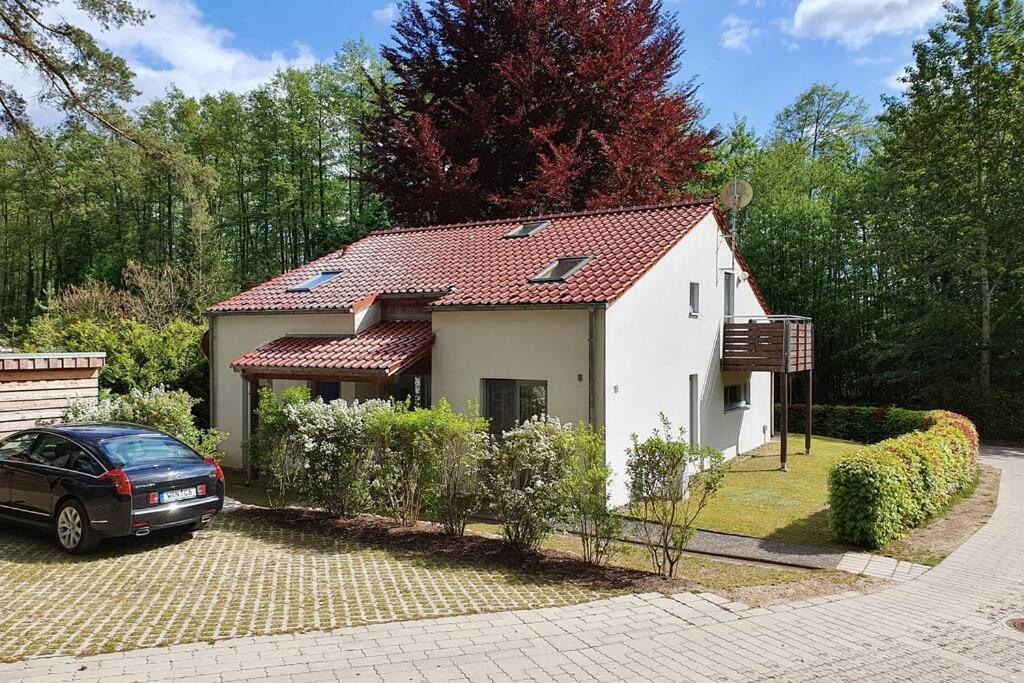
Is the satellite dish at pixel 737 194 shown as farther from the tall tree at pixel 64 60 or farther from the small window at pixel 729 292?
the tall tree at pixel 64 60

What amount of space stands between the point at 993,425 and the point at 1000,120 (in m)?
10.6

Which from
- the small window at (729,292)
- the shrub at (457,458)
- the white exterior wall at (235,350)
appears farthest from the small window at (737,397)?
the white exterior wall at (235,350)

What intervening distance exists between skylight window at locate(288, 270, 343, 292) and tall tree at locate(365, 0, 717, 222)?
6.79 meters

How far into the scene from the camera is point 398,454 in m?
9.64

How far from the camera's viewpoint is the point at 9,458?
9.34 m

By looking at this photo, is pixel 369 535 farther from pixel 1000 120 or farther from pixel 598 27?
pixel 1000 120

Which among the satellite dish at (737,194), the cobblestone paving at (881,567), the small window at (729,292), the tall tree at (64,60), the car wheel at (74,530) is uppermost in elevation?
the tall tree at (64,60)

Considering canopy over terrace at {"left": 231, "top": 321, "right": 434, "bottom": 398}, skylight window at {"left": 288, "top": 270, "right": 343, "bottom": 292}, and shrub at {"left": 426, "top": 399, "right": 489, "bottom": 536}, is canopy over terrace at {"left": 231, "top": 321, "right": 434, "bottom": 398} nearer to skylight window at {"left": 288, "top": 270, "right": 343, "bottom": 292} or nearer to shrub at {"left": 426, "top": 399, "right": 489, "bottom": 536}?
skylight window at {"left": 288, "top": 270, "right": 343, "bottom": 292}

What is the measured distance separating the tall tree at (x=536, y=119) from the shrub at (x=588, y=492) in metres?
15.2

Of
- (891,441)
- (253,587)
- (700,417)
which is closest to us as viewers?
(253,587)

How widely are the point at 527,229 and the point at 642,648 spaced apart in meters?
12.9

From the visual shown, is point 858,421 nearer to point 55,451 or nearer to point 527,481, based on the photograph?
point 527,481

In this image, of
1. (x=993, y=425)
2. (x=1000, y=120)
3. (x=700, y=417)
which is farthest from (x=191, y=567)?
(x=1000, y=120)

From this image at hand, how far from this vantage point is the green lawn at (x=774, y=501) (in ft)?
35.4
